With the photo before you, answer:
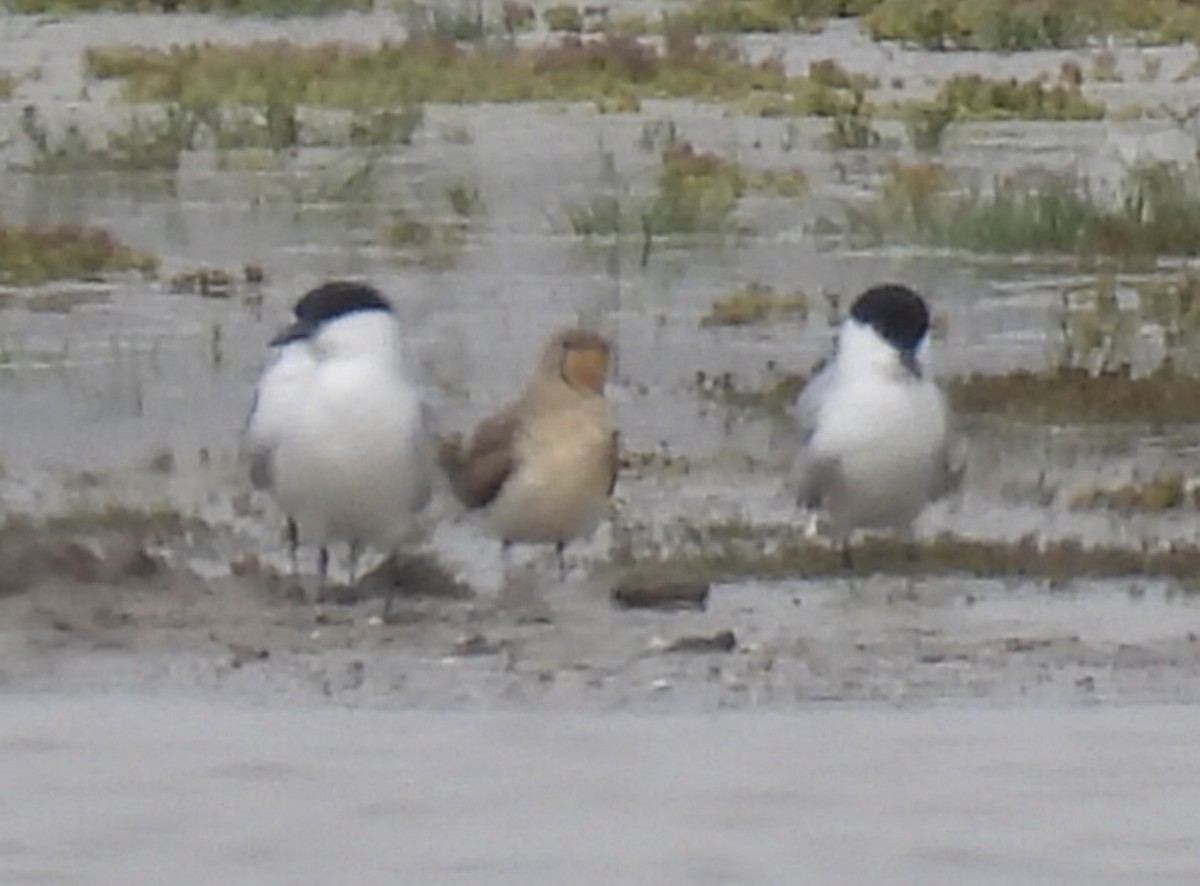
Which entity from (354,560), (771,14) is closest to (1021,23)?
(771,14)

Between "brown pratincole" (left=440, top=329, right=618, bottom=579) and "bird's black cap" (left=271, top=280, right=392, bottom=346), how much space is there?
526 mm

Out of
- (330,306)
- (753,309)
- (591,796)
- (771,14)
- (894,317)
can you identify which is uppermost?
(330,306)

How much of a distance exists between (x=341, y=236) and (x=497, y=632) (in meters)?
8.87

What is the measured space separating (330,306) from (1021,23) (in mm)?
18766

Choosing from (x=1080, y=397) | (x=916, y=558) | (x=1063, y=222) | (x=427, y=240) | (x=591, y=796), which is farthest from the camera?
(x=427, y=240)

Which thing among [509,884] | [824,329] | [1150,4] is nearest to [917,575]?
[509,884]

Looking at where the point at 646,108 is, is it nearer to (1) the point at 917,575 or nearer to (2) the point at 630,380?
(2) the point at 630,380

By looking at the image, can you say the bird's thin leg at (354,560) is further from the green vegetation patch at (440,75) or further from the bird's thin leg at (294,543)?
the green vegetation patch at (440,75)

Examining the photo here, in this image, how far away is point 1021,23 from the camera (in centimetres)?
3062

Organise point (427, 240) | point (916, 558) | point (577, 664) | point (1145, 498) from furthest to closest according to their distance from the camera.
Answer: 1. point (427, 240)
2. point (1145, 498)
3. point (916, 558)
4. point (577, 664)

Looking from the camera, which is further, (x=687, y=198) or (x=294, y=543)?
(x=687, y=198)

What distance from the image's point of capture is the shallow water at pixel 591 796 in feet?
30.1

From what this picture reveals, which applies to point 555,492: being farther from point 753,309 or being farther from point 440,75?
point 440,75

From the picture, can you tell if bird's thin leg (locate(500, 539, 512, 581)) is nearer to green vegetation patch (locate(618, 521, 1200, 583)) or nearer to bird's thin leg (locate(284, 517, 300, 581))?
green vegetation patch (locate(618, 521, 1200, 583))
